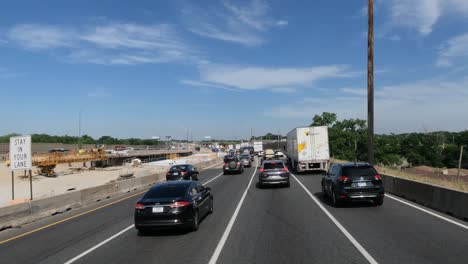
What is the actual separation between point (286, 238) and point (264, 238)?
0.53 m

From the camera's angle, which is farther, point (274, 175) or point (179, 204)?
point (274, 175)

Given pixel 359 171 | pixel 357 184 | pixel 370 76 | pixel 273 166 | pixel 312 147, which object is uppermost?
pixel 370 76

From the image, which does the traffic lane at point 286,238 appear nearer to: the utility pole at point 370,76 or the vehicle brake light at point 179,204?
the vehicle brake light at point 179,204

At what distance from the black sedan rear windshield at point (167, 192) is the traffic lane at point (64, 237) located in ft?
5.08

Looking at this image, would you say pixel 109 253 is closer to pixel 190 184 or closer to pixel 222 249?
pixel 222 249

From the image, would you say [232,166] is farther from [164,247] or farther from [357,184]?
[164,247]

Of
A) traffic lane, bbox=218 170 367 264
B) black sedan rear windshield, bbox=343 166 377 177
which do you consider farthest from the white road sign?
black sedan rear windshield, bbox=343 166 377 177

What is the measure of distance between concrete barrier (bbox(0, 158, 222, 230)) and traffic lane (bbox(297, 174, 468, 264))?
10.6m

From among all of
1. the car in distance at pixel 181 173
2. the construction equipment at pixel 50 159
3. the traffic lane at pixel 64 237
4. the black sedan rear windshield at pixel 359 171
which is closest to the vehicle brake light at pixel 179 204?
the traffic lane at pixel 64 237

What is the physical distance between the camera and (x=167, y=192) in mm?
12680

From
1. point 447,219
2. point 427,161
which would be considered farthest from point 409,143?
point 447,219

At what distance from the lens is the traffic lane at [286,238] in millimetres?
8633

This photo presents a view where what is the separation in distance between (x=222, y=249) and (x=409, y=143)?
116 metres

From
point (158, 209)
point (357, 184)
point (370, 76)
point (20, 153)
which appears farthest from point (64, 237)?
point (370, 76)
